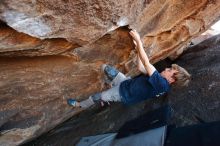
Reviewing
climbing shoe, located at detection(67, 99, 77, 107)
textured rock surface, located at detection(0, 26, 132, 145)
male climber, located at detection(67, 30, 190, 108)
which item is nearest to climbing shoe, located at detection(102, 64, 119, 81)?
male climber, located at detection(67, 30, 190, 108)

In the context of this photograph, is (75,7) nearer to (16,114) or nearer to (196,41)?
(16,114)

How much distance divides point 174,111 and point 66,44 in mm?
2906

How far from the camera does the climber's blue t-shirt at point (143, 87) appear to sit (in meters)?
3.68

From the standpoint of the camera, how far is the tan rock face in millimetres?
2906

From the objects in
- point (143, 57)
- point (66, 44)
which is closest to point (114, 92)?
point (143, 57)

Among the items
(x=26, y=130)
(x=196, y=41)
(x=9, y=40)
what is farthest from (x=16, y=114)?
A: (x=196, y=41)

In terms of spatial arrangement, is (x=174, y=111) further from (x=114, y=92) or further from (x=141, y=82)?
(x=141, y=82)

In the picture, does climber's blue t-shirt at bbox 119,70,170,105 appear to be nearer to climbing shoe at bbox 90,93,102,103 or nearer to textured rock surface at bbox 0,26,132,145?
climbing shoe at bbox 90,93,102,103

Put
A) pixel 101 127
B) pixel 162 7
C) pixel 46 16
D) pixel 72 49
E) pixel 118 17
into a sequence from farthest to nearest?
pixel 101 127 < pixel 162 7 < pixel 72 49 < pixel 118 17 < pixel 46 16

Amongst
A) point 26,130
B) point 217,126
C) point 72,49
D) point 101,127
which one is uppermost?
point 72,49

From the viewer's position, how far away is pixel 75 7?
114 inches

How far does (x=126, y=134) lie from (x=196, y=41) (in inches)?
223

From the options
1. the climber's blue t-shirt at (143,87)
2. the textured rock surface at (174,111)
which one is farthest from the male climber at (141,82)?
the textured rock surface at (174,111)

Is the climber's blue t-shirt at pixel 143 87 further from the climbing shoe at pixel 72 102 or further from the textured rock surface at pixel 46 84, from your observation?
the climbing shoe at pixel 72 102
